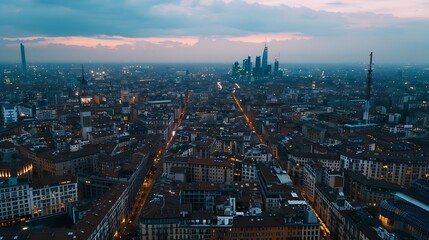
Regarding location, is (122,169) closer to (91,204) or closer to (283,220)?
(91,204)

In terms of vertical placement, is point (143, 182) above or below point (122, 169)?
below

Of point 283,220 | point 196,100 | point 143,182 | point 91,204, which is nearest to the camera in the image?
point 283,220

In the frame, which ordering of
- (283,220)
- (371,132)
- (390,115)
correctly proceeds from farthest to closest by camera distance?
(390,115), (371,132), (283,220)

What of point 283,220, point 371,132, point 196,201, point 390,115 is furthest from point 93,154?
point 390,115

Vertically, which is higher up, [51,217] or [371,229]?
[371,229]

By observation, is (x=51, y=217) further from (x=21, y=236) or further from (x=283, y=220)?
(x=283, y=220)

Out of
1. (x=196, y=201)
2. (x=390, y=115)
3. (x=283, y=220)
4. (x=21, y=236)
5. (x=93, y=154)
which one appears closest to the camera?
(x=21, y=236)

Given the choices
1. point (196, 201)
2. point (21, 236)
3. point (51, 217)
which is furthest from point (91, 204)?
point (196, 201)

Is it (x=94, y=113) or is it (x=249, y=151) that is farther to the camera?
(x=94, y=113)

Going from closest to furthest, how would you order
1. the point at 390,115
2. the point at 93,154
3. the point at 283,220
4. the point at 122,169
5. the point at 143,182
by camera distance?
the point at 283,220 → the point at 122,169 → the point at 143,182 → the point at 93,154 → the point at 390,115
